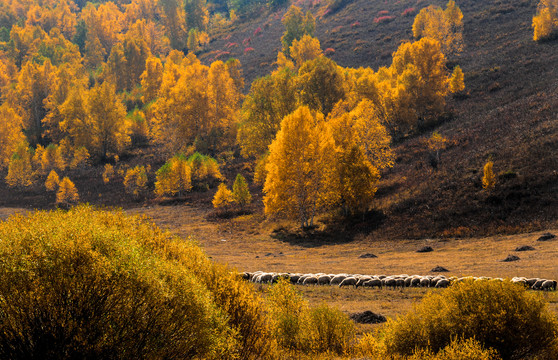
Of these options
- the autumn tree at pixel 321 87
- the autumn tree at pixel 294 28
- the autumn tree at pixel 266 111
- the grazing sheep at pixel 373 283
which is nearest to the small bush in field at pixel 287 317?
the grazing sheep at pixel 373 283

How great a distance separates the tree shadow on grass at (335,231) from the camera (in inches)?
1495

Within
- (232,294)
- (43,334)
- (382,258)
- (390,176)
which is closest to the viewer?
(43,334)

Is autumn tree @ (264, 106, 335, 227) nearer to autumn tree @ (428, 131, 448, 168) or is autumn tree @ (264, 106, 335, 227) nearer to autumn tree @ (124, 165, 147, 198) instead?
autumn tree @ (428, 131, 448, 168)

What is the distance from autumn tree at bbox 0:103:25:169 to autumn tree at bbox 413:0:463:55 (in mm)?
94725

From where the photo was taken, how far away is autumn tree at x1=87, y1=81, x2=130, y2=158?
79.1 meters

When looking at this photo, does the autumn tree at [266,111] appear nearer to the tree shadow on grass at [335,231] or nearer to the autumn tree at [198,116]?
the autumn tree at [198,116]

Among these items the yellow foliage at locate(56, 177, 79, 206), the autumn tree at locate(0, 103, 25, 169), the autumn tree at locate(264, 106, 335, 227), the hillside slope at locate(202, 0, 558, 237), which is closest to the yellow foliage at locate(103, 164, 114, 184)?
the yellow foliage at locate(56, 177, 79, 206)

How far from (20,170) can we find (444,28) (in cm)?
9607

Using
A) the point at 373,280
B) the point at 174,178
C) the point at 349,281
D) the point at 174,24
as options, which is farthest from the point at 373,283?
the point at 174,24

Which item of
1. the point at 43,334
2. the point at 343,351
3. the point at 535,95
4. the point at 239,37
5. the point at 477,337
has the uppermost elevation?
the point at 239,37

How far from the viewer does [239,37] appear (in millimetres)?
155375

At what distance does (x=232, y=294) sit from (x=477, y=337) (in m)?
7.40

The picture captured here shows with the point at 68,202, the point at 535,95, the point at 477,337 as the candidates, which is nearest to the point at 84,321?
the point at 477,337

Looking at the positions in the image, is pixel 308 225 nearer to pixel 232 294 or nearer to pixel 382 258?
pixel 382 258
